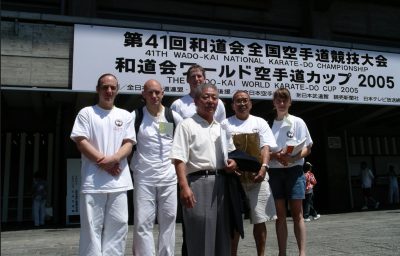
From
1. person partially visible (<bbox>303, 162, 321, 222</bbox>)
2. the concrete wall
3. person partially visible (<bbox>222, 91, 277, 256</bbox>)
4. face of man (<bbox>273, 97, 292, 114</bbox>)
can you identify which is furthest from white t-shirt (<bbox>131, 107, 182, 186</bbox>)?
person partially visible (<bbox>303, 162, 321, 222</bbox>)

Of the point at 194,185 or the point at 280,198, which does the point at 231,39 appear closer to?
the point at 280,198

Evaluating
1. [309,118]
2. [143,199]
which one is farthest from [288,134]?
[309,118]

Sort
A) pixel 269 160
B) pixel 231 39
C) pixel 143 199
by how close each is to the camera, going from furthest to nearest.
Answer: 1. pixel 231 39
2. pixel 269 160
3. pixel 143 199

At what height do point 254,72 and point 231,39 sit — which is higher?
point 231,39

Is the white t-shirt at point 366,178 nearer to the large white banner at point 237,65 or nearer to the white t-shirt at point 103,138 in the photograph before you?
the large white banner at point 237,65

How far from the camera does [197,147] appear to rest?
339 cm

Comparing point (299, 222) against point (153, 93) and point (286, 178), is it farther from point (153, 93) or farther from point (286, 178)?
point (153, 93)

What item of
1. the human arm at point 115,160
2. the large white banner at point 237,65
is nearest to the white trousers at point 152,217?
the human arm at point 115,160

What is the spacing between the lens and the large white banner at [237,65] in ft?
28.9

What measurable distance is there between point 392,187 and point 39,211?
42.9ft

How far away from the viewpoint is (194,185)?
10.9 ft

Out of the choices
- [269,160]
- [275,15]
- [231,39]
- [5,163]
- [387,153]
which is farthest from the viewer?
[387,153]

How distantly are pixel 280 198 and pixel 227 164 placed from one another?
1.25 m

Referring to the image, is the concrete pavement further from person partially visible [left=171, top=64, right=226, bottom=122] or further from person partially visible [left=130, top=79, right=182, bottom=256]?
person partially visible [left=171, top=64, right=226, bottom=122]
